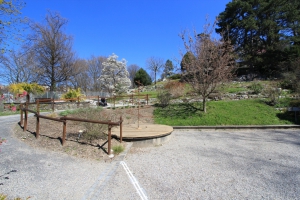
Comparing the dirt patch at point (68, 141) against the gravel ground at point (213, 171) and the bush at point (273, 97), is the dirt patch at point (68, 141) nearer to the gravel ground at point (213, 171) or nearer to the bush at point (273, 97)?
the gravel ground at point (213, 171)

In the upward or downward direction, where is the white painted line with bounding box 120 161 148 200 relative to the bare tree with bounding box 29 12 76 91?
downward

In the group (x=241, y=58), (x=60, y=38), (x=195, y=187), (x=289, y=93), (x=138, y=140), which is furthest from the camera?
(x=241, y=58)

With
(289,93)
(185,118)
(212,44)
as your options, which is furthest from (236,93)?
(185,118)

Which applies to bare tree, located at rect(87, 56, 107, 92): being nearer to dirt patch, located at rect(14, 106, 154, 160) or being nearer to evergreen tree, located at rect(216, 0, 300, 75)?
evergreen tree, located at rect(216, 0, 300, 75)

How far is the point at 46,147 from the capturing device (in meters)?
4.54

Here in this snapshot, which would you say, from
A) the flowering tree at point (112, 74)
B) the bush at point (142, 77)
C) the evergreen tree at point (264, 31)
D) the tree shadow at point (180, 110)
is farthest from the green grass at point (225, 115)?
the bush at point (142, 77)

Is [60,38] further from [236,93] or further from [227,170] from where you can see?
[227,170]

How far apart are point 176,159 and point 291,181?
7.45ft

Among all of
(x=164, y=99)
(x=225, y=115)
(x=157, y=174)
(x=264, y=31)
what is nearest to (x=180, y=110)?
(x=164, y=99)

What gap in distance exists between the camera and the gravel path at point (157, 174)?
105 inches

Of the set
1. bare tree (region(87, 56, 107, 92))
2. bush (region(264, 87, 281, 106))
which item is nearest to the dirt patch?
bush (region(264, 87, 281, 106))

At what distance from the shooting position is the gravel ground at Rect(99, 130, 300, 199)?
8.99 ft

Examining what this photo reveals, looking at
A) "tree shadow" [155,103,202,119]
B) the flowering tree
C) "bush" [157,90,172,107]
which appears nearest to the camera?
"tree shadow" [155,103,202,119]

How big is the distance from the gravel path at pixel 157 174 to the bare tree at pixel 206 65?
204 inches
